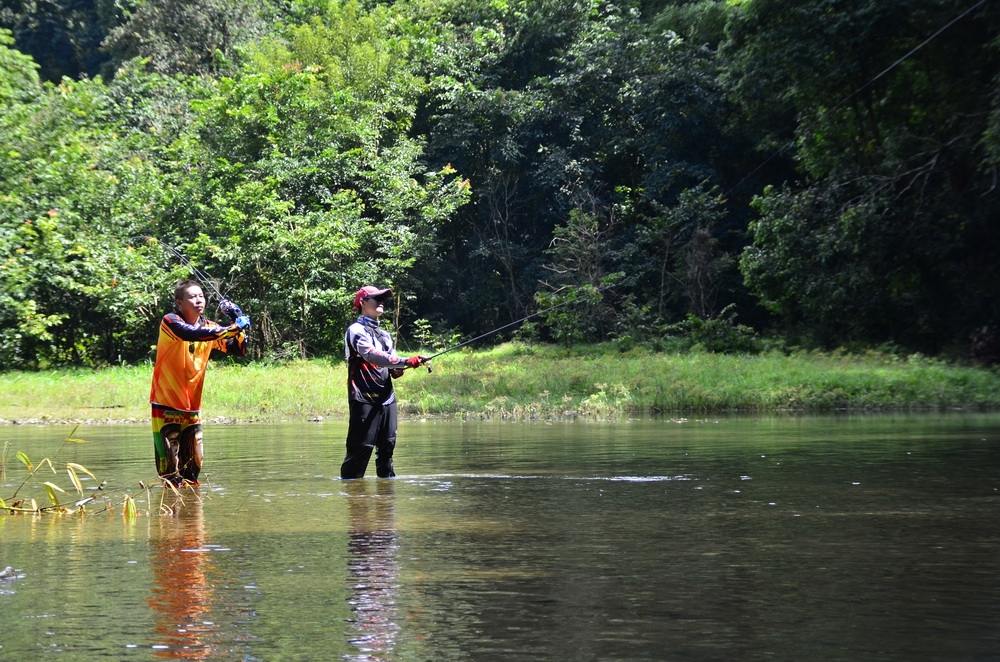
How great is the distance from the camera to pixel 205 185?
41.2 metres

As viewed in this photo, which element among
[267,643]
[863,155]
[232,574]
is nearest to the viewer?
[267,643]

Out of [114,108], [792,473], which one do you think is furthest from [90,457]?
[114,108]

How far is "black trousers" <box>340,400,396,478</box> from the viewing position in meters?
12.2

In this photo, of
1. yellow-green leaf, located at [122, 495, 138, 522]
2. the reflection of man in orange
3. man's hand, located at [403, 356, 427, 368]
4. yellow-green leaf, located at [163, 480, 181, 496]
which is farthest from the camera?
man's hand, located at [403, 356, 427, 368]

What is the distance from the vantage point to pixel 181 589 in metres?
6.48

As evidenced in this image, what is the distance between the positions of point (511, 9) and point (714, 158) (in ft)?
33.5

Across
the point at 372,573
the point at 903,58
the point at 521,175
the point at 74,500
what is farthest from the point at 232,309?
the point at 521,175

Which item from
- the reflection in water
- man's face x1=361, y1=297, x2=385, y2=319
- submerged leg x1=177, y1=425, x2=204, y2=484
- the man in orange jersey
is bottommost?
the reflection in water

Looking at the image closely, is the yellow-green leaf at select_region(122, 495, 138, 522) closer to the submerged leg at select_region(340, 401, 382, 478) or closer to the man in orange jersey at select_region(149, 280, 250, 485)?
the man in orange jersey at select_region(149, 280, 250, 485)

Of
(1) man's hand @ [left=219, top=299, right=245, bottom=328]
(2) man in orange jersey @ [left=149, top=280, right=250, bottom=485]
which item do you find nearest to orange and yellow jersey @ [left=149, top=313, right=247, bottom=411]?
(2) man in orange jersey @ [left=149, top=280, right=250, bottom=485]

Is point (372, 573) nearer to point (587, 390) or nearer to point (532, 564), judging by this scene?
point (532, 564)

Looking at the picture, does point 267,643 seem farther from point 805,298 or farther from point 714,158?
point 714,158

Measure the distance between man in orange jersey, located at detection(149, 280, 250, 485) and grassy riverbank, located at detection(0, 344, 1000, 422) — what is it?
14.0 m

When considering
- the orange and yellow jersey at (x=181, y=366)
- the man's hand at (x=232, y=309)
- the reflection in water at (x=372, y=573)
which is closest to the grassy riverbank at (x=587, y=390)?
the man's hand at (x=232, y=309)
